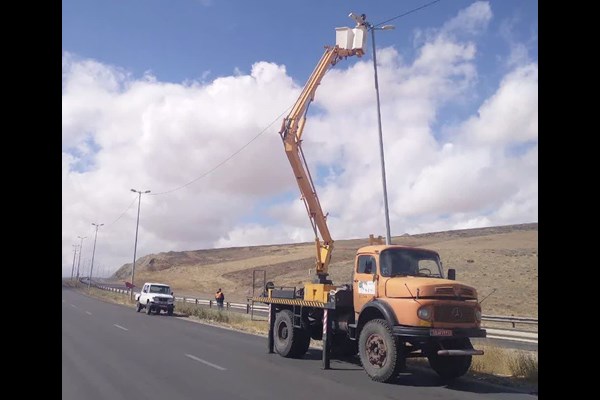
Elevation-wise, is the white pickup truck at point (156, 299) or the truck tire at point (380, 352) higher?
the truck tire at point (380, 352)

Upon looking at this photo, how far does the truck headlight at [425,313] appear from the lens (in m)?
10.8

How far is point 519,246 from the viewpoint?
215 feet

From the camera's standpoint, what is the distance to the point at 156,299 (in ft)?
116

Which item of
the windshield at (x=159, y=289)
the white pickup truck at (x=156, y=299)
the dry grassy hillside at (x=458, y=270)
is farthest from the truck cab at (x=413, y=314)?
the windshield at (x=159, y=289)

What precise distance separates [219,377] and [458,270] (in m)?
42.7

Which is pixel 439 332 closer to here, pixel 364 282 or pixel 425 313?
pixel 425 313

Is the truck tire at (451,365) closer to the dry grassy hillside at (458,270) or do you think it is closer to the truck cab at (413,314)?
the truck cab at (413,314)

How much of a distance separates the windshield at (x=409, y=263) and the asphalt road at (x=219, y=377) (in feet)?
7.45

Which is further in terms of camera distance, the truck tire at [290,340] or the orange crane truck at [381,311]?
the truck tire at [290,340]

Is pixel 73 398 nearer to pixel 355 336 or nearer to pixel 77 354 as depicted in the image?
pixel 77 354

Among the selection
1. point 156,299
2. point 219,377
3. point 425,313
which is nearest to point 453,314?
point 425,313

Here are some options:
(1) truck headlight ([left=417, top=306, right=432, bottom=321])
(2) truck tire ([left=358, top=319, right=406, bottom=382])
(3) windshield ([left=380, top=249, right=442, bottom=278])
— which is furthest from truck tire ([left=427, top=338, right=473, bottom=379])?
(3) windshield ([left=380, top=249, right=442, bottom=278])

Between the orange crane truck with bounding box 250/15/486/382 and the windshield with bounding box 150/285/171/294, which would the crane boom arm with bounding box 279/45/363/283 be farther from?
the windshield with bounding box 150/285/171/294
